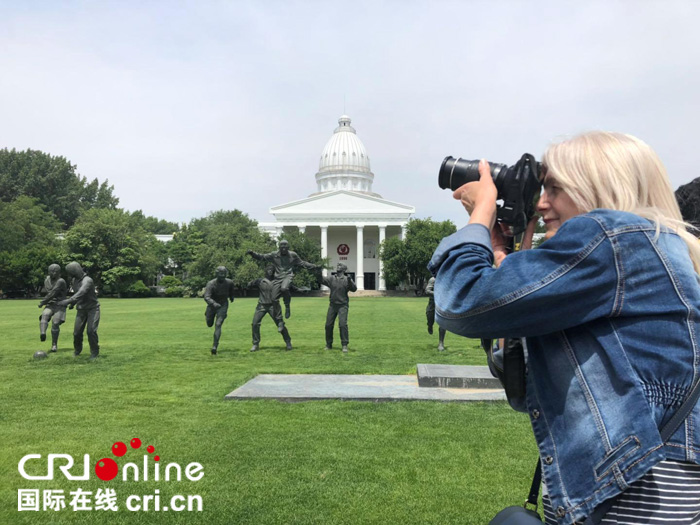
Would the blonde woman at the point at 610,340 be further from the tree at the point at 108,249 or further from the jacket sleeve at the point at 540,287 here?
the tree at the point at 108,249

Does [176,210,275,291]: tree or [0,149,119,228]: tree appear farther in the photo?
[0,149,119,228]: tree


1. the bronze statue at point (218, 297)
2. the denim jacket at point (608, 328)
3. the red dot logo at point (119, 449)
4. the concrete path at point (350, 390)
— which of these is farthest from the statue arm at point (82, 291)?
the denim jacket at point (608, 328)

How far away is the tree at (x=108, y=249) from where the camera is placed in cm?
5328

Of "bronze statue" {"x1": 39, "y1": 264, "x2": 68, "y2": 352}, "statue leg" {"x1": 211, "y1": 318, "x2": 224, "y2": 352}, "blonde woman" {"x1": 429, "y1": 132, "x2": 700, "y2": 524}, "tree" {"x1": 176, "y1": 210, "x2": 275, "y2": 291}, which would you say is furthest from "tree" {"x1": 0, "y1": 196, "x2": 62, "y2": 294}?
"blonde woman" {"x1": 429, "y1": 132, "x2": 700, "y2": 524}

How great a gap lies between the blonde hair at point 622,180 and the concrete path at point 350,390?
6.66 meters

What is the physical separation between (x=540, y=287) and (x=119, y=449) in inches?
218

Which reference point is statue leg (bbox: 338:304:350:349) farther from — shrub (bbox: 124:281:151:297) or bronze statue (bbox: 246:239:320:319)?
shrub (bbox: 124:281:151:297)

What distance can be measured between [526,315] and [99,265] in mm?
58074

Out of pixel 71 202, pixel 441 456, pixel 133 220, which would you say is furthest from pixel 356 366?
pixel 71 202

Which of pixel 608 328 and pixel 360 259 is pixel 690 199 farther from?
pixel 360 259

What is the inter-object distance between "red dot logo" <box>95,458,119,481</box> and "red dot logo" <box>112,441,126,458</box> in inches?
5.6

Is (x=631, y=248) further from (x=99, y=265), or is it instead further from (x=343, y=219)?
(x=343, y=219)

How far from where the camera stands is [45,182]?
2965 inches

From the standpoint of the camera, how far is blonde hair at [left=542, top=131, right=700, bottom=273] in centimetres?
147
